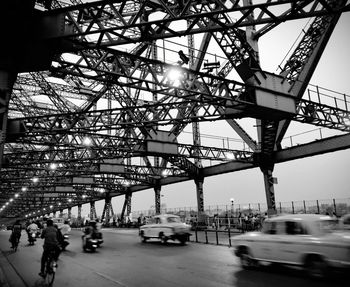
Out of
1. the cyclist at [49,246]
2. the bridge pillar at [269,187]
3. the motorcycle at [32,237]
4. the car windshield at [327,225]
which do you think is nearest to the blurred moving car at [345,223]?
the car windshield at [327,225]

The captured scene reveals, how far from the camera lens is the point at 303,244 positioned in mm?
8438

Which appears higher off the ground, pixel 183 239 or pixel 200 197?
pixel 200 197

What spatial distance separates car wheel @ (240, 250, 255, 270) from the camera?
33.7ft

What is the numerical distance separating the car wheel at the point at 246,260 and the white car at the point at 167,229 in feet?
31.2

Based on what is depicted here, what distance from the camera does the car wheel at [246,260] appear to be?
33.7 ft

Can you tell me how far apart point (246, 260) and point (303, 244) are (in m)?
2.62

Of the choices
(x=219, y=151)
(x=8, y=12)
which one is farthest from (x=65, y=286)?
(x=219, y=151)

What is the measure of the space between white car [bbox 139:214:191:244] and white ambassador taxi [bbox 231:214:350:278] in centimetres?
963

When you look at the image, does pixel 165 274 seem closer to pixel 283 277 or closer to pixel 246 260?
pixel 246 260

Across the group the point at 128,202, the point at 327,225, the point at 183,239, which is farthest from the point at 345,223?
the point at 128,202

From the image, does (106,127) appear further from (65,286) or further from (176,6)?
(65,286)

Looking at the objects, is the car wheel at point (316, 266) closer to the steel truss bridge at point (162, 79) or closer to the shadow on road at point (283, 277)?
the shadow on road at point (283, 277)

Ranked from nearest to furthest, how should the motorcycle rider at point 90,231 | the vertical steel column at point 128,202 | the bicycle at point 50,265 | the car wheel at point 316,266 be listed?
the car wheel at point 316,266 < the bicycle at point 50,265 < the motorcycle rider at point 90,231 < the vertical steel column at point 128,202

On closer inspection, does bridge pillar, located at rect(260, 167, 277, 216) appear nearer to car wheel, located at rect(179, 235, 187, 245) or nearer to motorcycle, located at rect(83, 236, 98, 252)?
car wheel, located at rect(179, 235, 187, 245)
